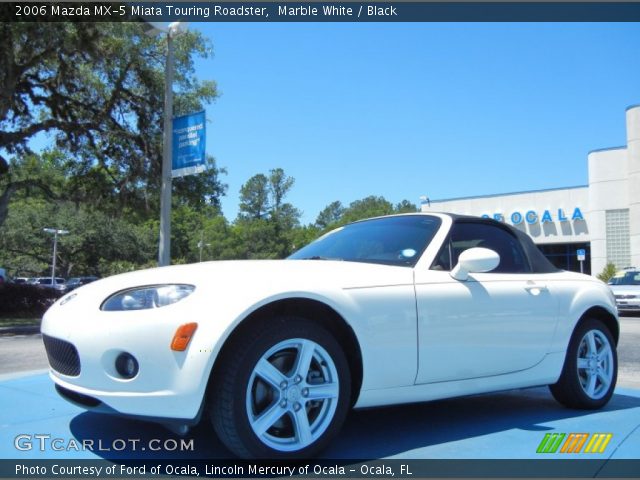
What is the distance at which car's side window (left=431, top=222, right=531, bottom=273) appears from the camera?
407 cm

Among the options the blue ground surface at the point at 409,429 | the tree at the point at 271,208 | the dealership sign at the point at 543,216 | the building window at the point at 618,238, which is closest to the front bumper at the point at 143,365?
the blue ground surface at the point at 409,429

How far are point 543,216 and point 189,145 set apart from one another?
3024 centimetres

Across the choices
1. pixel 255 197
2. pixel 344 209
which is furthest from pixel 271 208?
pixel 344 209

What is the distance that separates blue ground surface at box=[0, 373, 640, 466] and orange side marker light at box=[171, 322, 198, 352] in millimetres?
746

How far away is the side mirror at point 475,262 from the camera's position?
371 cm

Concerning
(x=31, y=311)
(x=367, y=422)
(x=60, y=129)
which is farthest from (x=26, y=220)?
(x=367, y=422)

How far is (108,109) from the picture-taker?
714 inches

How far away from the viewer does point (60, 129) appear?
17.9m

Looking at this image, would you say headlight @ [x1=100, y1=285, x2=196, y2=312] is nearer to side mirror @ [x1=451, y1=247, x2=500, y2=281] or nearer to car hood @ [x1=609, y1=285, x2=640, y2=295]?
side mirror @ [x1=451, y1=247, x2=500, y2=281]

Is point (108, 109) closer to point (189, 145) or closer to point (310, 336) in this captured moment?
point (189, 145)

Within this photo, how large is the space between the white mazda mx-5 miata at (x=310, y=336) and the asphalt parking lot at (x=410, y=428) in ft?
0.97

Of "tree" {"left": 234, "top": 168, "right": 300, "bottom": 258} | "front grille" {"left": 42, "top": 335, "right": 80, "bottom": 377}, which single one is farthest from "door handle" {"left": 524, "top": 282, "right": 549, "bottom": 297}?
"tree" {"left": 234, "top": 168, "right": 300, "bottom": 258}

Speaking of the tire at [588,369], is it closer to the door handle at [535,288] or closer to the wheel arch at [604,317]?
the wheel arch at [604,317]

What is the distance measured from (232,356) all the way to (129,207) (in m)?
18.0
